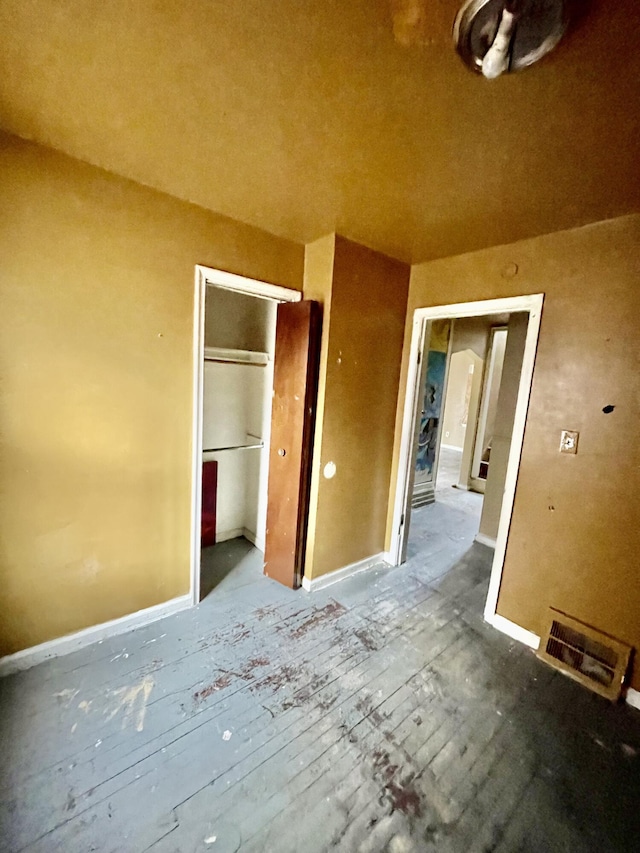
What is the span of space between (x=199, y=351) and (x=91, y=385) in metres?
0.58

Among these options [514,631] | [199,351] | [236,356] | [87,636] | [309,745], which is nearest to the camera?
[309,745]

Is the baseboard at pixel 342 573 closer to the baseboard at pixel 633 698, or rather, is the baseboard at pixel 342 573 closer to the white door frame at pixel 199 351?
the white door frame at pixel 199 351

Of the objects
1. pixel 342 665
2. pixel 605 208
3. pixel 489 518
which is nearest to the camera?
pixel 605 208

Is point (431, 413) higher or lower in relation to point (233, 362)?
lower

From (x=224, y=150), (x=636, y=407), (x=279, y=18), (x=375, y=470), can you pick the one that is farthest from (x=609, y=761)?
(x=224, y=150)

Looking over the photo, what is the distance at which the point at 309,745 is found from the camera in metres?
1.43

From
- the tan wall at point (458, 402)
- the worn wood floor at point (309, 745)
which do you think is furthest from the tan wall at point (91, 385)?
the tan wall at point (458, 402)

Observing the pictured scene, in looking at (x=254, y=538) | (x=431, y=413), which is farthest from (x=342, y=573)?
(x=431, y=413)

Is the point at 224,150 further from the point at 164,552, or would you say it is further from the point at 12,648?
the point at 12,648

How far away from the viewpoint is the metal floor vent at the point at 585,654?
176 cm

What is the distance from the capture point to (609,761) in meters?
1.46

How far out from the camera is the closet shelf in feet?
8.43

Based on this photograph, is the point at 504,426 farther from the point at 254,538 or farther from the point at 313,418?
the point at 254,538

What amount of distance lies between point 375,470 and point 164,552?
157 cm
